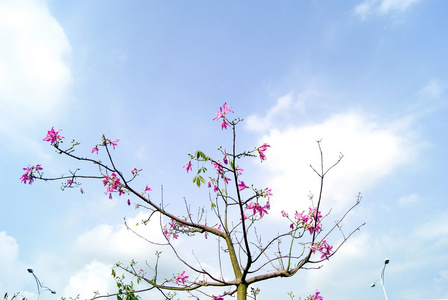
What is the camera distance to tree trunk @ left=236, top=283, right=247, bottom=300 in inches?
119

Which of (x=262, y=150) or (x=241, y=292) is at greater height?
(x=262, y=150)

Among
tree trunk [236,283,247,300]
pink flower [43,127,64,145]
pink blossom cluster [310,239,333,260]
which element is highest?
pink flower [43,127,64,145]

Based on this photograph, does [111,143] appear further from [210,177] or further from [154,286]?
A: [154,286]

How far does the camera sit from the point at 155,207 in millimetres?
3510

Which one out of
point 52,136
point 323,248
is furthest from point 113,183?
point 323,248

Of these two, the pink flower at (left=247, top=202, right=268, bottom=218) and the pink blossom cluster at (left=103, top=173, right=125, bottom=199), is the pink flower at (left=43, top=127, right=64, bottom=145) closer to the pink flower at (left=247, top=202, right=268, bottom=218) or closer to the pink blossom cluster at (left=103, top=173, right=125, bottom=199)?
the pink blossom cluster at (left=103, top=173, right=125, bottom=199)

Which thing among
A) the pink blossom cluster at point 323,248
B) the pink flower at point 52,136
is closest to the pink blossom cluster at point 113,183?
the pink flower at point 52,136

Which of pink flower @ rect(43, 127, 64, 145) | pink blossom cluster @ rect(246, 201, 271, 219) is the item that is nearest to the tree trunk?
pink blossom cluster @ rect(246, 201, 271, 219)

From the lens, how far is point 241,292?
304cm

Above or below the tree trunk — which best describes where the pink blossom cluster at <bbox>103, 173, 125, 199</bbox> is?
above

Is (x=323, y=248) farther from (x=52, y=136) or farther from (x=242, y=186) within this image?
(x=52, y=136)

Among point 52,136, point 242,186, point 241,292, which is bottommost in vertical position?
point 241,292

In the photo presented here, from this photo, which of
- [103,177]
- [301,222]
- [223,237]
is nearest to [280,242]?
[301,222]

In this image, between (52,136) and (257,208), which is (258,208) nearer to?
(257,208)
